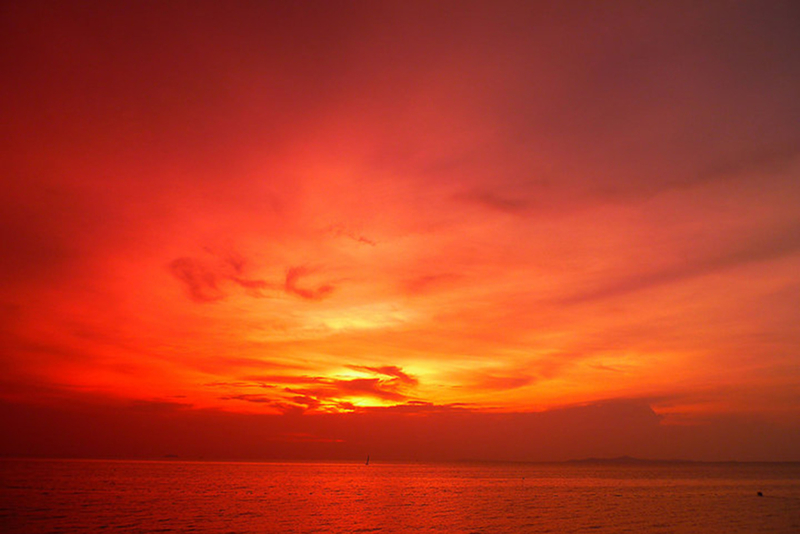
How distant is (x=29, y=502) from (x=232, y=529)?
38.1 m

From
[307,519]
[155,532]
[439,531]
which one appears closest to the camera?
[155,532]

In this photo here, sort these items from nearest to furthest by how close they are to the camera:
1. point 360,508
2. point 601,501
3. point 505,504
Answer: point 360,508 → point 505,504 → point 601,501

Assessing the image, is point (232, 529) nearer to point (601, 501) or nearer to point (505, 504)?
point (505, 504)

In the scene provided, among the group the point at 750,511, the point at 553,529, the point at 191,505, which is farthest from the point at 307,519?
the point at 750,511

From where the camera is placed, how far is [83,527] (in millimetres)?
50156

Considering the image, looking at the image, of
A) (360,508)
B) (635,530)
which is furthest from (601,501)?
(360,508)

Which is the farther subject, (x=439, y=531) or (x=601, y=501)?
(x=601, y=501)

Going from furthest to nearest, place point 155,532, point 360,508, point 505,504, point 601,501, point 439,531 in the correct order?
1. point 601,501
2. point 505,504
3. point 360,508
4. point 439,531
5. point 155,532

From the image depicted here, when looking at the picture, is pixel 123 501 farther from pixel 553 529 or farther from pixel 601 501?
pixel 601 501

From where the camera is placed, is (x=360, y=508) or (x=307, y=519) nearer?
(x=307, y=519)

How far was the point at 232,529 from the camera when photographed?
2028 inches

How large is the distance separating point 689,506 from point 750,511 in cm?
947

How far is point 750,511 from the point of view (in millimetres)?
70438

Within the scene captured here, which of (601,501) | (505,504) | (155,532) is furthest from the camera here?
(601,501)
